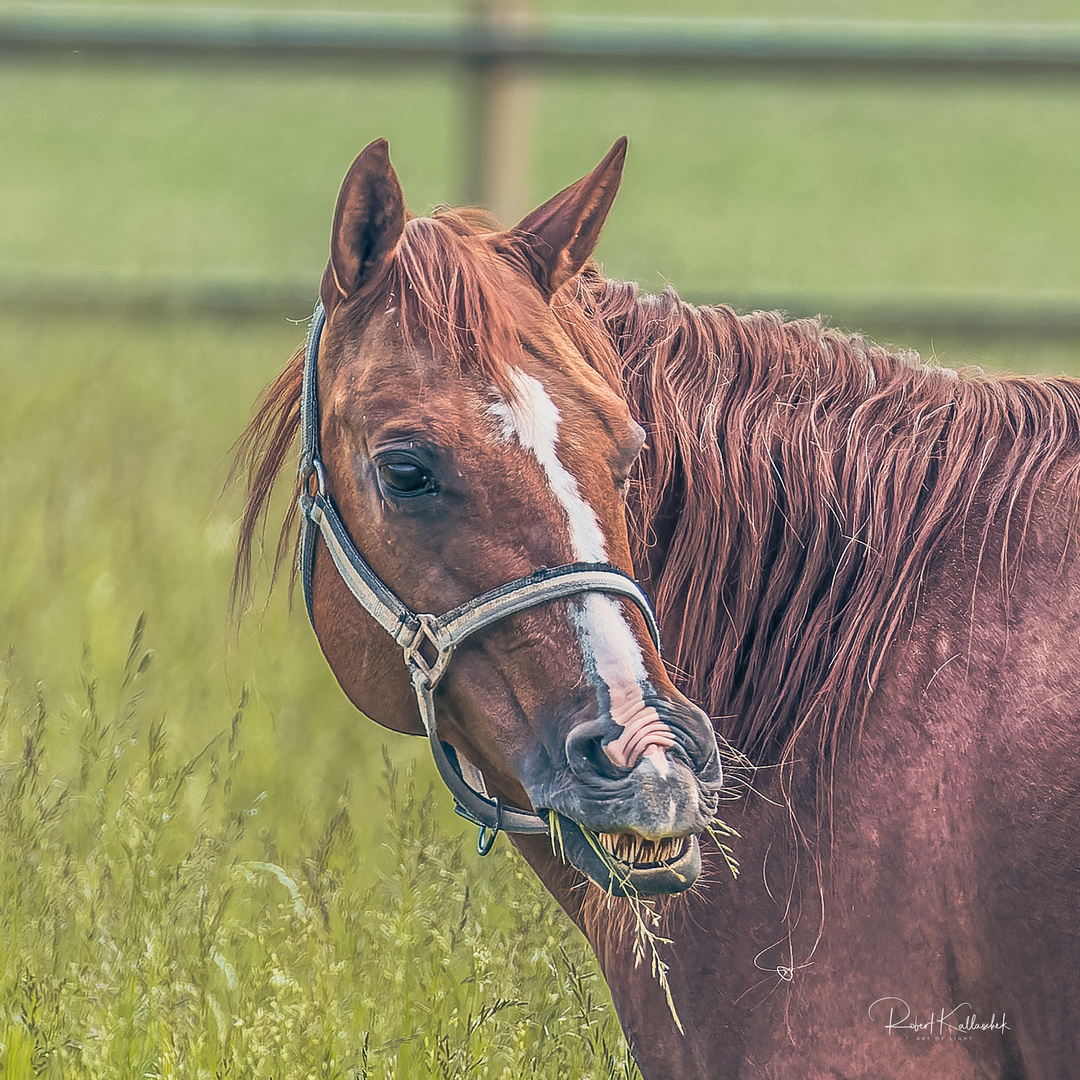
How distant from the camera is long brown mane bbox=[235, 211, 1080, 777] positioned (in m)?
1.49

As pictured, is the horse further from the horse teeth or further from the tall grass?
the tall grass

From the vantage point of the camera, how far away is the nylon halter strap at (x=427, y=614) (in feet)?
4.49

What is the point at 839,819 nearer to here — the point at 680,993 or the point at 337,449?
the point at 680,993

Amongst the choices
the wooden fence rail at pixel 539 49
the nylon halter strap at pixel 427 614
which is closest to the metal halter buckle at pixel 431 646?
the nylon halter strap at pixel 427 614

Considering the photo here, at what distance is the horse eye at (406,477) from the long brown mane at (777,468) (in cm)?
15

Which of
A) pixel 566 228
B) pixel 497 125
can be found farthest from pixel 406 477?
pixel 497 125

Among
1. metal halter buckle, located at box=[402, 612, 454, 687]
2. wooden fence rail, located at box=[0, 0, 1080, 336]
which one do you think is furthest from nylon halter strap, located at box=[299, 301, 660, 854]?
wooden fence rail, located at box=[0, 0, 1080, 336]

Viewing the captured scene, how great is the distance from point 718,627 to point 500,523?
37 cm

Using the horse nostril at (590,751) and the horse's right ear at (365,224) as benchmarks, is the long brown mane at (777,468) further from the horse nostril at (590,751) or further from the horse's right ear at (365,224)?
the horse nostril at (590,751)

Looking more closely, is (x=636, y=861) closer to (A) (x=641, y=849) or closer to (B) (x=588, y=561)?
(A) (x=641, y=849)

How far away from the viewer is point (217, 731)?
10.2 ft

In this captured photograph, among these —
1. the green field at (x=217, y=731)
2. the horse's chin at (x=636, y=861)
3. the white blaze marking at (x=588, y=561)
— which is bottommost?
the green field at (x=217, y=731)

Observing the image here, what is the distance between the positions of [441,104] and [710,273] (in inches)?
283

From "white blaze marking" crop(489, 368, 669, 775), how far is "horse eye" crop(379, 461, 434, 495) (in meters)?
0.11
